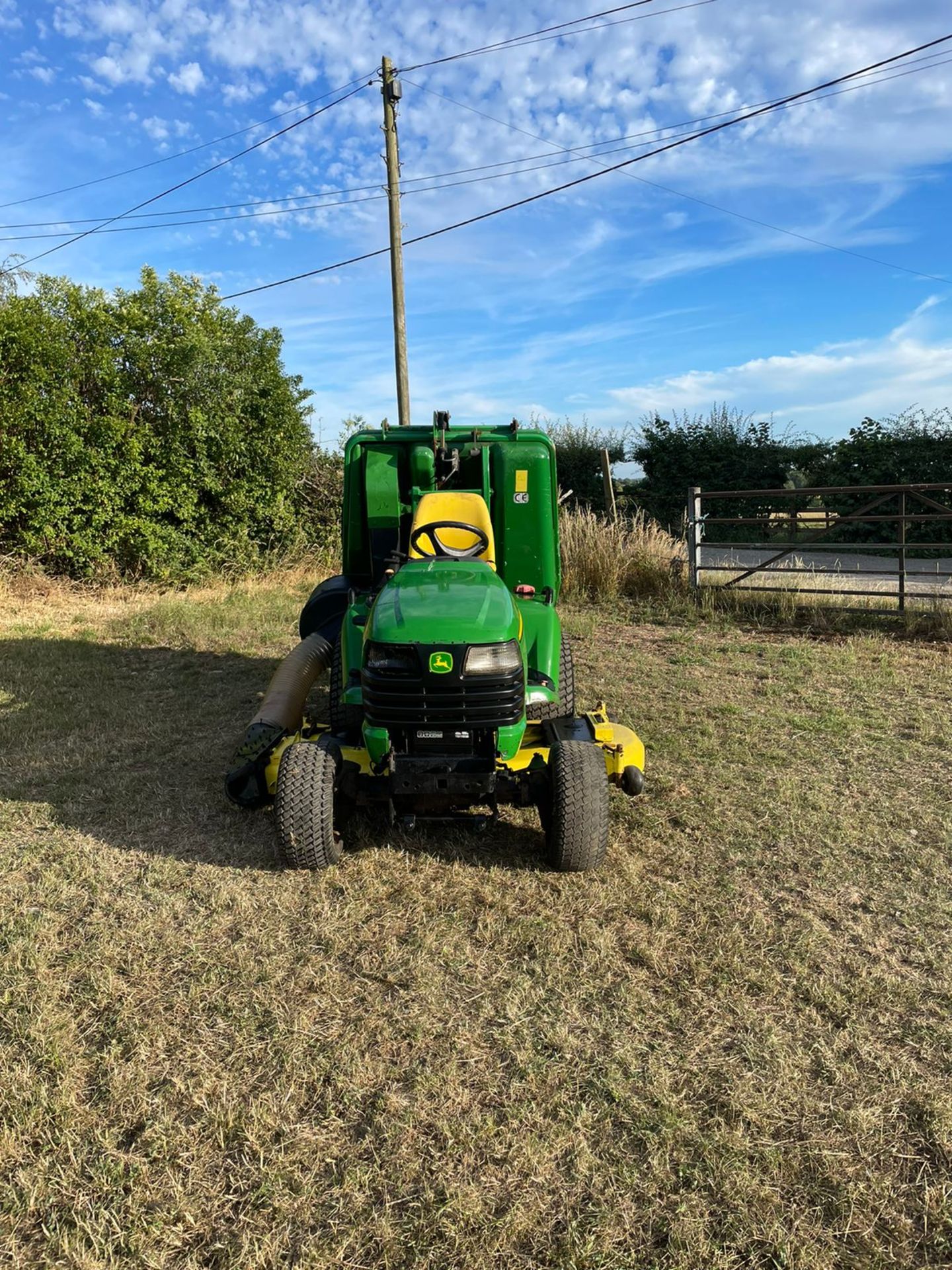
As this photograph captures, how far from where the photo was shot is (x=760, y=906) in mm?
3504

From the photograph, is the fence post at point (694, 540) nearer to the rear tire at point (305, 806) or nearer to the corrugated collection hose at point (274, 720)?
the corrugated collection hose at point (274, 720)

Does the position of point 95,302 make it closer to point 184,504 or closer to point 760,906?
point 184,504

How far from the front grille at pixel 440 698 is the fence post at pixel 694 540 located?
7.56 m

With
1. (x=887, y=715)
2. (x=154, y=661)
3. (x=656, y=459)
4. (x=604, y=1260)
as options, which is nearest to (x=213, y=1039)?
(x=604, y=1260)

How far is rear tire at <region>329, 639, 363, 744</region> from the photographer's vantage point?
13.7 ft

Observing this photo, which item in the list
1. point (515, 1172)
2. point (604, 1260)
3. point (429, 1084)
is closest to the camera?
point (604, 1260)

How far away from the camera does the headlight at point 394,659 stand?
3531mm

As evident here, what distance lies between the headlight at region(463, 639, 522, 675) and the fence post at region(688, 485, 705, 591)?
749 centimetres

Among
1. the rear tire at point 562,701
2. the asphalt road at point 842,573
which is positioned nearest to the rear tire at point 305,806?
the rear tire at point 562,701

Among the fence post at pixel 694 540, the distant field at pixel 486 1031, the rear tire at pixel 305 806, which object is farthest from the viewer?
the fence post at pixel 694 540

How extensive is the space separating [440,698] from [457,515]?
5.24 feet

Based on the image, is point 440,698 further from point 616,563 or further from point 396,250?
point 396,250

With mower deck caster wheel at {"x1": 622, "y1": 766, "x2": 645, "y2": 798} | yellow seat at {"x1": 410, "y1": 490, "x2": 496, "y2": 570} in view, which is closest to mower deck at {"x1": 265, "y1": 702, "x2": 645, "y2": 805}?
mower deck caster wheel at {"x1": 622, "y1": 766, "x2": 645, "y2": 798}

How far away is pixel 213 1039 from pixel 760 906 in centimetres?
217
